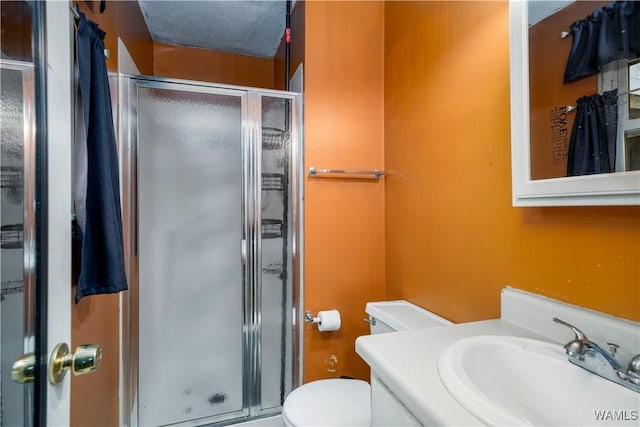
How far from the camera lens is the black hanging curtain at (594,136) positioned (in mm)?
693

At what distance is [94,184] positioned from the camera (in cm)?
102

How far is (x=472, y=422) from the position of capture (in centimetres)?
50

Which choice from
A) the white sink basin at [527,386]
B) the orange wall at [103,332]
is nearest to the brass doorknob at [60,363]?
the orange wall at [103,332]

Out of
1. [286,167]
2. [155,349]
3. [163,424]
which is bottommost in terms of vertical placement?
[163,424]

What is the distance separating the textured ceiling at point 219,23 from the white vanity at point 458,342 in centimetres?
→ 203

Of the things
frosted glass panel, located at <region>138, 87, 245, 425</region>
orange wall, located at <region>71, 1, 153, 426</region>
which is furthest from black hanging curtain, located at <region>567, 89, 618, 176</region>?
orange wall, located at <region>71, 1, 153, 426</region>

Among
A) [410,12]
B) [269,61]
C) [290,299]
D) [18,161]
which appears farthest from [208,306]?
[269,61]

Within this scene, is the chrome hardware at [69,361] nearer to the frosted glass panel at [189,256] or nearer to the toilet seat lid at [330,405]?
the toilet seat lid at [330,405]

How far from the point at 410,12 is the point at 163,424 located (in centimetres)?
251

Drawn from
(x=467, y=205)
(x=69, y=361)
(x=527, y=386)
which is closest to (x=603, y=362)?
(x=527, y=386)

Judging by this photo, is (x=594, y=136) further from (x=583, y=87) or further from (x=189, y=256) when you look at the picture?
(x=189, y=256)

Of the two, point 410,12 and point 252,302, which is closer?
point 410,12

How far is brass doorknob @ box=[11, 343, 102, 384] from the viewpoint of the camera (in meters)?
0.50

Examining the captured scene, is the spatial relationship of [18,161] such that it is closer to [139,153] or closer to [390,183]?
[139,153]
